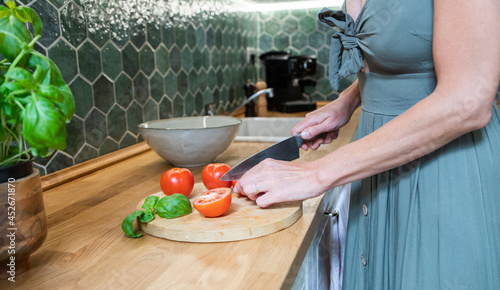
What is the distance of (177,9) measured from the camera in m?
1.64

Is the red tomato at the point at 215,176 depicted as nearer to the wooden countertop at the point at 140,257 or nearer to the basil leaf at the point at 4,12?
the wooden countertop at the point at 140,257

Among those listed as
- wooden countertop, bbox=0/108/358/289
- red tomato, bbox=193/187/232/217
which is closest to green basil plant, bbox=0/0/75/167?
wooden countertop, bbox=0/108/358/289

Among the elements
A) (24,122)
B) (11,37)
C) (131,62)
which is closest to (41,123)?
(24,122)

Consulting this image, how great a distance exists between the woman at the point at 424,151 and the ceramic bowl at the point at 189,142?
0.38 metres

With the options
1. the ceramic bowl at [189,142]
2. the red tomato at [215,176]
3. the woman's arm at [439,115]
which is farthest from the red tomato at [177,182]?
the ceramic bowl at [189,142]

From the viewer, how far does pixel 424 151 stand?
0.69 m

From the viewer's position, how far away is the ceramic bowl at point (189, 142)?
3.73ft

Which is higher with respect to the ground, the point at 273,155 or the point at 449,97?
the point at 449,97

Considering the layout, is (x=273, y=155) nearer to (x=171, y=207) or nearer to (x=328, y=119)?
(x=328, y=119)

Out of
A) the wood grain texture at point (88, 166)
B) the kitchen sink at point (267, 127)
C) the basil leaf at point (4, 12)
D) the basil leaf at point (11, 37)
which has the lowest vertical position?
the kitchen sink at point (267, 127)

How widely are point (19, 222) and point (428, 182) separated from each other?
0.68 meters

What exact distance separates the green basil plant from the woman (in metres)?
0.39

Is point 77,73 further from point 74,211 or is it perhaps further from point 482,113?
point 482,113

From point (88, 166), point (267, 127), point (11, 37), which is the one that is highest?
point (11, 37)
